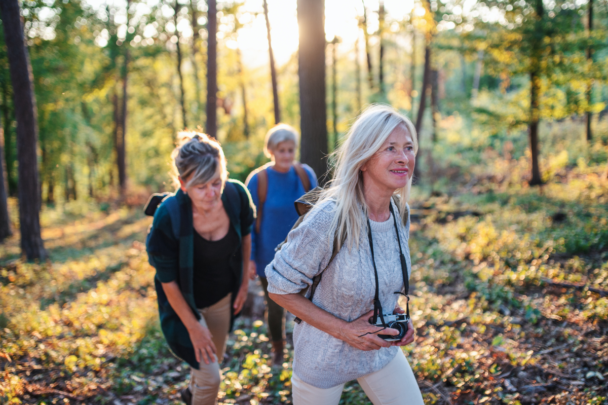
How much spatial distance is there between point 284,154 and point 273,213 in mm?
675

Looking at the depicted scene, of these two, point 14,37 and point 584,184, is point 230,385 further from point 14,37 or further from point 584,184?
point 584,184

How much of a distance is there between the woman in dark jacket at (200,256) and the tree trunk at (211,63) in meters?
5.42

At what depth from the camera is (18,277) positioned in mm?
8422

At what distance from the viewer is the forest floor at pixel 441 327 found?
147 inches

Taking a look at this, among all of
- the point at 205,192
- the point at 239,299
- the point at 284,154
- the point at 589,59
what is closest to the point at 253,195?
the point at 284,154

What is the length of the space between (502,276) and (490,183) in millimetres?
10990

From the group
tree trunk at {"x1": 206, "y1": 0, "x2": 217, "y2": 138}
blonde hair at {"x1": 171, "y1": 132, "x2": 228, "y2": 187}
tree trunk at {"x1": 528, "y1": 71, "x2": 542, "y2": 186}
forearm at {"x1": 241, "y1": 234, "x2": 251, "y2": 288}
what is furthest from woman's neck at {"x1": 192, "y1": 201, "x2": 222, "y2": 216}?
tree trunk at {"x1": 528, "y1": 71, "x2": 542, "y2": 186}

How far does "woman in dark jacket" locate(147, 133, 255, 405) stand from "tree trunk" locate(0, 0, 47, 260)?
8061 mm

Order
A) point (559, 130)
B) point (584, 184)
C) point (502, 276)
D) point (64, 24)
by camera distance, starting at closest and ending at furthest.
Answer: point (502, 276) < point (584, 184) < point (64, 24) < point (559, 130)

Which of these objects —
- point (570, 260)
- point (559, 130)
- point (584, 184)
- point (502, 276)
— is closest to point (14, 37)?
point (502, 276)

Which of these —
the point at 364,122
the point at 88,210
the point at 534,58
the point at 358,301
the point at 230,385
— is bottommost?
the point at 88,210

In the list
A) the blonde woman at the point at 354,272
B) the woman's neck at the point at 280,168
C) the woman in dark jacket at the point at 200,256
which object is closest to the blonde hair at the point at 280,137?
the woman's neck at the point at 280,168

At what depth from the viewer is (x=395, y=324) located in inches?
77.2

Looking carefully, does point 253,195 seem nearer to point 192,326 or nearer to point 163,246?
point 163,246
